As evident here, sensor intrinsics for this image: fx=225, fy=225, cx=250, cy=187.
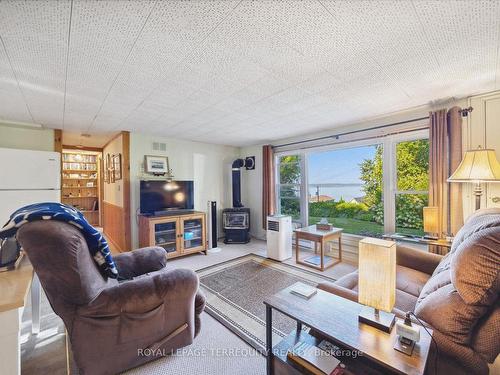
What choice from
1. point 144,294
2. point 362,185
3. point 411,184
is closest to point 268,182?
point 362,185

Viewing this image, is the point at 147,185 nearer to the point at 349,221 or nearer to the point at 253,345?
the point at 253,345

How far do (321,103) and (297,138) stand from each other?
1.74 m

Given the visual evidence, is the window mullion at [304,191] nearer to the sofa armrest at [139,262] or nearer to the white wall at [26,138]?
the sofa armrest at [139,262]

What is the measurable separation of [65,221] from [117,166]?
3377mm

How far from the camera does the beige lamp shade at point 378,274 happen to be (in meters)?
1.07

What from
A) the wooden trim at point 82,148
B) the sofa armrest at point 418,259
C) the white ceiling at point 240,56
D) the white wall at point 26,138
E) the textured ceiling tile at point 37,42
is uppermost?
the wooden trim at point 82,148

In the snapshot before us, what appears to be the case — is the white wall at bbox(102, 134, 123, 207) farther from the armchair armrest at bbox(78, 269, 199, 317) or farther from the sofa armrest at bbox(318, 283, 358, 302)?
the sofa armrest at bbox(318, 283, 358, 302)

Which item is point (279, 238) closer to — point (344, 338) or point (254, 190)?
point (254, 190)

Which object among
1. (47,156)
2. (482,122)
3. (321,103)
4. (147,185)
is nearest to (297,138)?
(321,103)

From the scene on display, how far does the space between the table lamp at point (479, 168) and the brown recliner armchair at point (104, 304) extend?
2663mm

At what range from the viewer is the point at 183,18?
130 centimetres

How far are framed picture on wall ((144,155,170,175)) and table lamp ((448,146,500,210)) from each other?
4.20 meters

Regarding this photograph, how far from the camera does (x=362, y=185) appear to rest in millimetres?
3715

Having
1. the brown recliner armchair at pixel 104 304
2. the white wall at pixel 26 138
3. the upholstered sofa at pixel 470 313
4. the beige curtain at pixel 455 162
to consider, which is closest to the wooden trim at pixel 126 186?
the white wall at pixel 26 138
